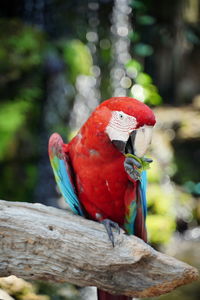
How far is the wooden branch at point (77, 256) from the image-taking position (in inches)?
59.1

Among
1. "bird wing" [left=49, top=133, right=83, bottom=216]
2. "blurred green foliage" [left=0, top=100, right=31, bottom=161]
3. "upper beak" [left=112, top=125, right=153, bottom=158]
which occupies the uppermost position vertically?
"upper beak" [left=112, top=125, right=153, bottom=158]

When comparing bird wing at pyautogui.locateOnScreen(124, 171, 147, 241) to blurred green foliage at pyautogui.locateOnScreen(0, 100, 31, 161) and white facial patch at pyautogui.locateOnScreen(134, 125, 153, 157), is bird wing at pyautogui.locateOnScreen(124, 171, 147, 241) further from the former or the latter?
blurred green foliage at pyautogui.locateOnScreen(0, 100, 31, 161)

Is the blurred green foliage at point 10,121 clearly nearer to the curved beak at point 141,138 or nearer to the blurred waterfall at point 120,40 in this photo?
the blurred waterfall at point 120,40

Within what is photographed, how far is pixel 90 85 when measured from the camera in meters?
4.50

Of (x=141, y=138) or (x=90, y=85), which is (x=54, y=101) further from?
(x=141, y=138)

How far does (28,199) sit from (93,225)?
7.47ft

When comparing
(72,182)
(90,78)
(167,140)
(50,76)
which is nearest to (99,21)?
(90,78)

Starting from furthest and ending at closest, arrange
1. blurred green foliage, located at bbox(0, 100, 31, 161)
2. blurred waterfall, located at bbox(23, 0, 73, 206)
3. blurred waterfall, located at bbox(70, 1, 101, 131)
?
blurred waterfall, located at bbox(70, 1, 101, 131), blurred waterfall, located at bbox(23, 0, 73, 206), blurred green foliage, located at bbox(0, 100, 31, 161)

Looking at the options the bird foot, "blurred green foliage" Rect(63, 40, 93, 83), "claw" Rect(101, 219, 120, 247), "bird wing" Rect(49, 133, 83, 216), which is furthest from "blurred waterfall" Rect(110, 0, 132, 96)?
the bird foot

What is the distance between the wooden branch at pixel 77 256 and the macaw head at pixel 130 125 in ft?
1.06

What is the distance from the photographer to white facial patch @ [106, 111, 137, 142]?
4.54 feet

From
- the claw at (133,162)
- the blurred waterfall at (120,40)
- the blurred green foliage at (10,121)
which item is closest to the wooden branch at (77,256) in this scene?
the claw at (133,162)

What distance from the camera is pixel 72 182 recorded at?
5.52 feet

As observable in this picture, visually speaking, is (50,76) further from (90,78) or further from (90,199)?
(90,199)
